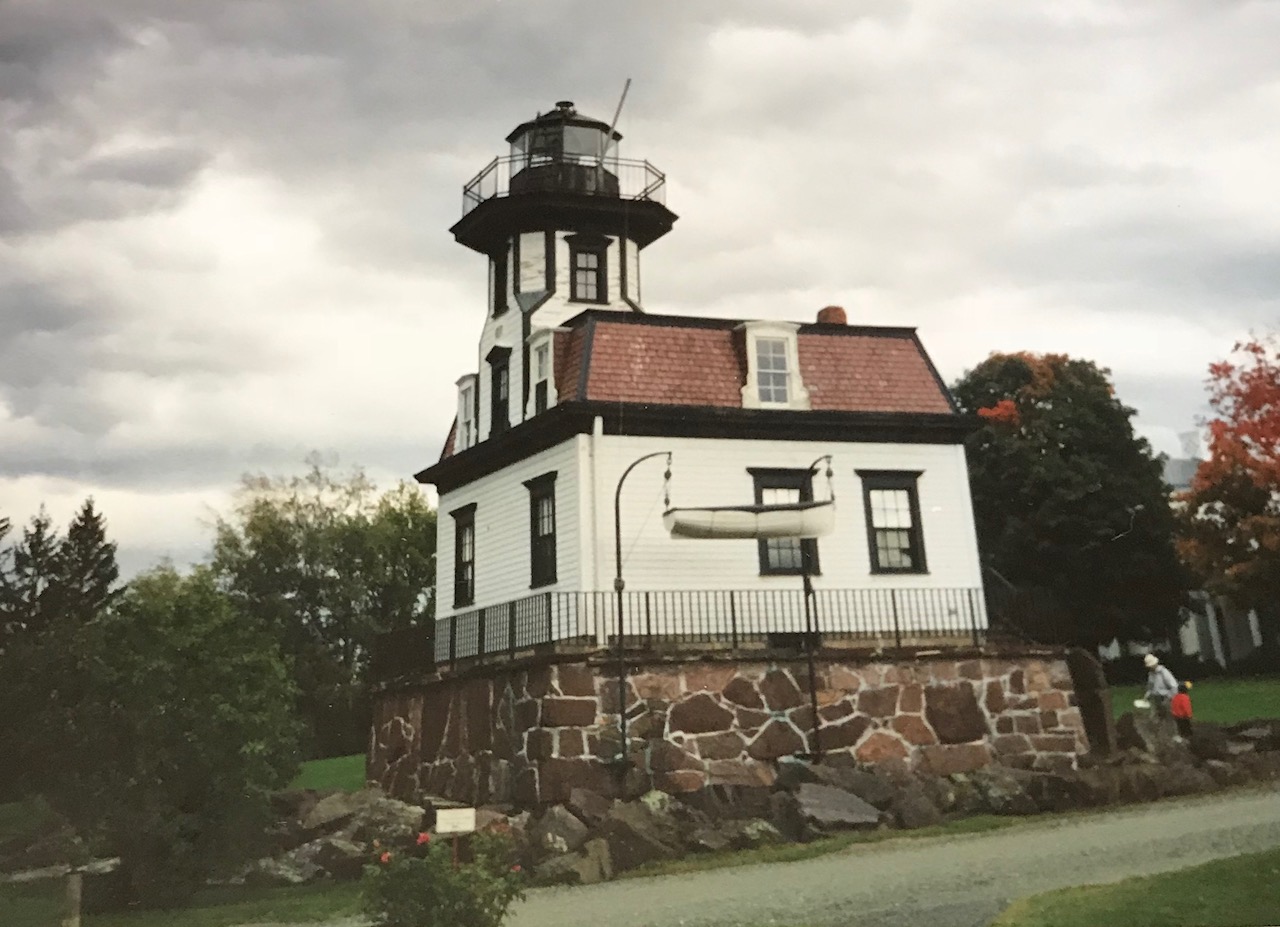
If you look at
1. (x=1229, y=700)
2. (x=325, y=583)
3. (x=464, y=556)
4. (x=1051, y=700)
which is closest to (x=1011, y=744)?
(x=1051, y=700)

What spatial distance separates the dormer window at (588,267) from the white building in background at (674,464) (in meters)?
0.04

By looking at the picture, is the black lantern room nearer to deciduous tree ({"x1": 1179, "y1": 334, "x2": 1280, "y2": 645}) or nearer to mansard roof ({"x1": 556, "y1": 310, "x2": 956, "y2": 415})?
mansard roof ({"x1": 556, "y1": 310, "x2": 956, "y2": 415})

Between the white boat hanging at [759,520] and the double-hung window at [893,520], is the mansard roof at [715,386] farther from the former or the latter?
the white boat hanging at [759,520]

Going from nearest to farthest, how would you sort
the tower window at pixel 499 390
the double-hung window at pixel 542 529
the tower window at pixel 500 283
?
the double-hung window at pixel 542 529 → the tower window at pixel 499 390 → the tower window at pixel 500 283

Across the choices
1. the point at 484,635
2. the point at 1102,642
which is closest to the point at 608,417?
the point at 484,635

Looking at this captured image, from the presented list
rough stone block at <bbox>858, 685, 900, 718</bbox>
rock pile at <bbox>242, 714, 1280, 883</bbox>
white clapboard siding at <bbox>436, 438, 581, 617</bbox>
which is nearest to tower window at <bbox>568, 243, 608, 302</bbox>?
white clapboard siding at <bbox>436, 438, 581, 617</bbox>

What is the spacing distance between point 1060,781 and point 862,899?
6.39m

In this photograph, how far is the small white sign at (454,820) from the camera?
9.72 m

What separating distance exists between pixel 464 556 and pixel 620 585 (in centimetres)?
692

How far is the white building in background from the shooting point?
62.6 ft

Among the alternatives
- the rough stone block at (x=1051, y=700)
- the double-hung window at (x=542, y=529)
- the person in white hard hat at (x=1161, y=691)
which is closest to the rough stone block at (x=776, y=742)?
the rough stone block at (x=1051, y=700)

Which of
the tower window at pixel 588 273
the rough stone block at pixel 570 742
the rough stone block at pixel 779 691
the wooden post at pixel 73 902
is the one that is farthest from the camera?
the tower window at pixel 588 273

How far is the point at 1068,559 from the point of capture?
32.9m

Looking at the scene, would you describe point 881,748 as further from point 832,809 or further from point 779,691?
point 832,809
